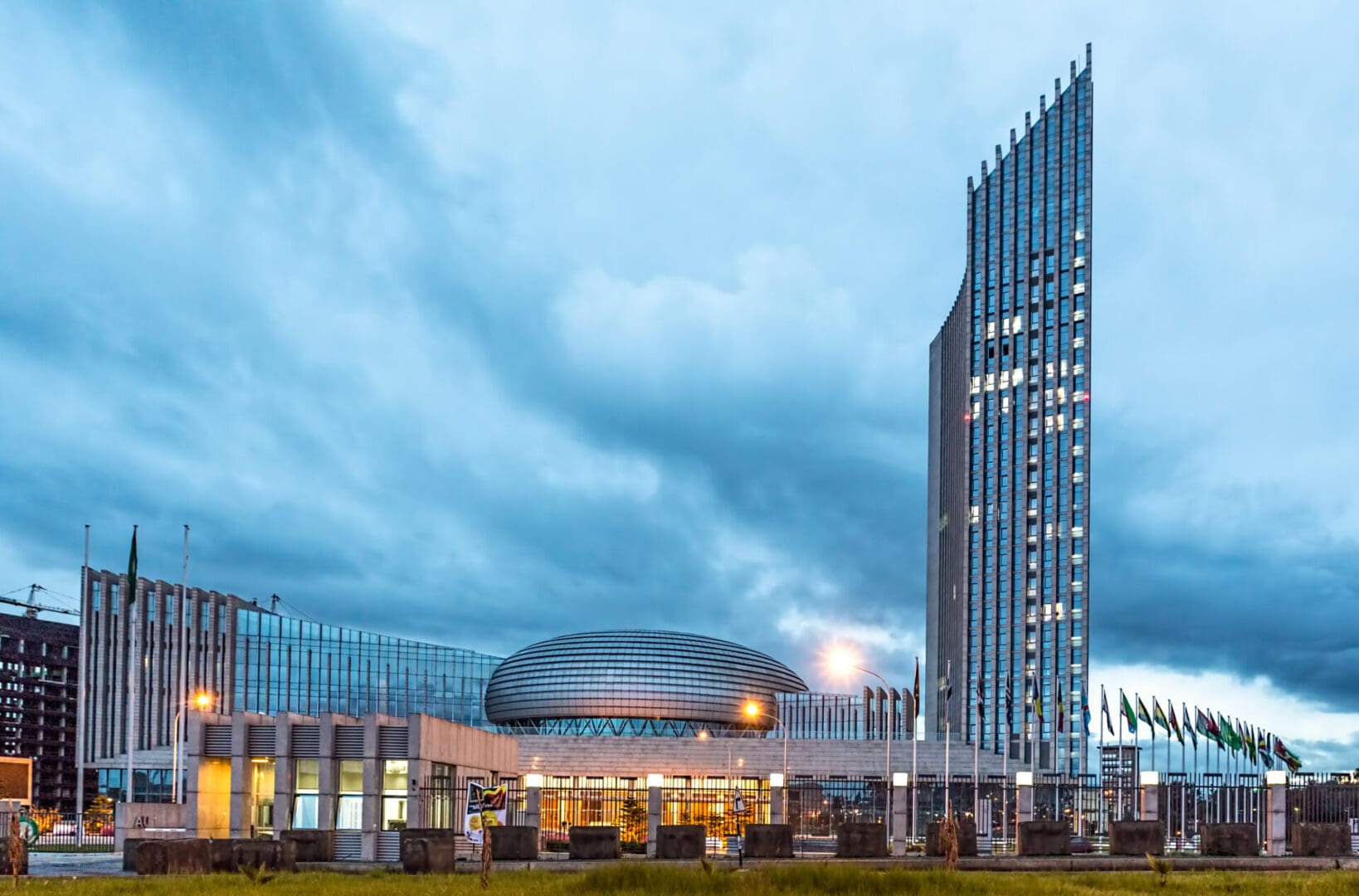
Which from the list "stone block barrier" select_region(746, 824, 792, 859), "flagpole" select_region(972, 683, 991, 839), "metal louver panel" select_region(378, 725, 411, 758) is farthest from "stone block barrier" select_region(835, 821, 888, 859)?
"flagpole" select_region(972, 683, 991, 839)

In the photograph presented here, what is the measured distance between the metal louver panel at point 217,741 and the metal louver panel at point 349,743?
14.3ft

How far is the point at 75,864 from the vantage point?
4322cm

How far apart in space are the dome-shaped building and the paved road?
105m

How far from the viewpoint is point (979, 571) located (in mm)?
149375

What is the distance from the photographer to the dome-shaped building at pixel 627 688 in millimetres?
158625

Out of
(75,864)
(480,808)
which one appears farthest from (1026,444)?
(75,864)

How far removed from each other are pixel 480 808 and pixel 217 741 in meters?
10.1

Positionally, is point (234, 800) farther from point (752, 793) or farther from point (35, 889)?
point (752, 793)

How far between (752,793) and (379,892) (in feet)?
205

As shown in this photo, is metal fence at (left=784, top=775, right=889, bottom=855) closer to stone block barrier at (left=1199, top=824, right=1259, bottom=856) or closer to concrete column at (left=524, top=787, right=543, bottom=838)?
concrete column at (left=524, top=787, right=543, bottom=838)

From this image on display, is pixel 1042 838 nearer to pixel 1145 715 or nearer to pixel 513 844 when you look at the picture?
pixel 513 844

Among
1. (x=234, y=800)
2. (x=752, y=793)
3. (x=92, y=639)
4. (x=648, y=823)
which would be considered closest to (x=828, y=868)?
(x=648, y=823)

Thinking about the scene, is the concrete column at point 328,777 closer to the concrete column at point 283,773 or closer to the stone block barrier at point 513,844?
the concrete column at point 283,773

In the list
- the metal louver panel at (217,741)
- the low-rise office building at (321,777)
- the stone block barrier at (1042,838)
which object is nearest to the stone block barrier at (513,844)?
the low-rise office building at (321,777)
